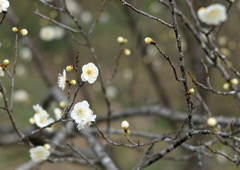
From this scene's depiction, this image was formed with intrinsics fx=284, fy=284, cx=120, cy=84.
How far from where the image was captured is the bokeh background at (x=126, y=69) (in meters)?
3.24

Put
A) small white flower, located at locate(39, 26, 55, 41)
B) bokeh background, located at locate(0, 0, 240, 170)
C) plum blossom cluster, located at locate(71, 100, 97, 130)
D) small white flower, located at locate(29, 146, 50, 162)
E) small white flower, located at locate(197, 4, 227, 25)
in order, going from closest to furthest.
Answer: small white flower, located at locate(197, 4, 227, 25) < plum blossom cluster, located at locate(71, 100, 97, 130) < small white flower, located at locate(29, 146, 50, 162) < bokeh background, located at locate(0, 0, 240, 170) < small white flower, located at locate(39, 26, 55, 41)

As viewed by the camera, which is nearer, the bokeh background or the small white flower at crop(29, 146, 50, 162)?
the small white flower at crop(29, 146, 50, 162)

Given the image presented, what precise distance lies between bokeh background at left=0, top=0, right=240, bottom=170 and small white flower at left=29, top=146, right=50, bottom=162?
147 centimetres

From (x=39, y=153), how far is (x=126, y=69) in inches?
138

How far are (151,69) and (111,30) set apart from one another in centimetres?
387

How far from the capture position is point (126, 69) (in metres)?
4.95

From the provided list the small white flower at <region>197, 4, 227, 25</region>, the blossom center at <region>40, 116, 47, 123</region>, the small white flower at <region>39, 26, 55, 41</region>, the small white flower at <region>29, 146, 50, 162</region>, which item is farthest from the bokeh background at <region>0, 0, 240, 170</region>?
the small white flower at <region>197, 4, 227, 25</region>

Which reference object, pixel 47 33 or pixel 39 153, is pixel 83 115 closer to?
pixel 39 153

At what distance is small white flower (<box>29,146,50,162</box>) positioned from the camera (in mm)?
1529

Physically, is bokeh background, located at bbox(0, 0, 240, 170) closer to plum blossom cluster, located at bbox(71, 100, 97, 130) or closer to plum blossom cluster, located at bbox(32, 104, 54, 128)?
plum blossom cluster, located at bbox(32, 104, 54, 128)

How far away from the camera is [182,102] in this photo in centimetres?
580

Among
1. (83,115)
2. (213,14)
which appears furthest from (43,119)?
(213,14)

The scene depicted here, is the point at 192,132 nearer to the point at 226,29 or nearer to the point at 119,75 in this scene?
the point at 226,29

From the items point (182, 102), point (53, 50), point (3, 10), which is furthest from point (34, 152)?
point (53, 50)
